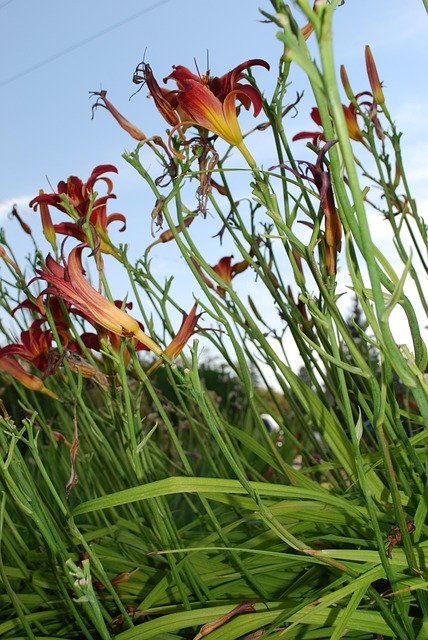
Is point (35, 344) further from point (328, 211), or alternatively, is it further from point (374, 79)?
point (374, 79)

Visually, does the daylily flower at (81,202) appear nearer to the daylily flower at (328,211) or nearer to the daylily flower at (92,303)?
the daylily flower at (92,303)

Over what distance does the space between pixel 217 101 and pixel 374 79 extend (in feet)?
1.28

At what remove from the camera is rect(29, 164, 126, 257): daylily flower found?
92 centimetres

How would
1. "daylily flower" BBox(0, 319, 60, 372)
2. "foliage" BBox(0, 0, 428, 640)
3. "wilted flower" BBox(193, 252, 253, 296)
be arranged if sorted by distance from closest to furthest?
"foliage" BBox(0, 0, 428, 640) → "daylily flower" BBox(0, 319, 60, 372) → "wilted flower" BBox(193, 252, 253, 296)

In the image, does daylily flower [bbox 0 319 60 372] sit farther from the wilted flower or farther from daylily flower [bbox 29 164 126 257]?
the wilted flower

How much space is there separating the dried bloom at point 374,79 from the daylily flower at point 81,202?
0.42 metres

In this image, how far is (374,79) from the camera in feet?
3.48

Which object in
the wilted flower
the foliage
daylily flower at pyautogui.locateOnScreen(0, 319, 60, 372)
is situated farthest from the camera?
the wilted flower

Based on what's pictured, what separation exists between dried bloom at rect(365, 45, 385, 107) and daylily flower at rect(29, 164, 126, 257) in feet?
1.37

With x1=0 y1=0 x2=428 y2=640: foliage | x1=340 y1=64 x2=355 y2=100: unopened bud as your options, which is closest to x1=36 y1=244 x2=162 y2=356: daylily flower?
x1=0 y1=0 x2=428 y2=640: foliage

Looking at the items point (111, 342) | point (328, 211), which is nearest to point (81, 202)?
point (111, 342)

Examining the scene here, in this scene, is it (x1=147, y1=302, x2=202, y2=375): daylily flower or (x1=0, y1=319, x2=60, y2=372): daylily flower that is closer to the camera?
(x1=147, y1=302, x2=202, y2=375): daylily flower

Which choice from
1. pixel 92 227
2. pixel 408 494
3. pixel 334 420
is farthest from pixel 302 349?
pixel 92 227

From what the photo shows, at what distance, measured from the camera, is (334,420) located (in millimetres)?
1029
